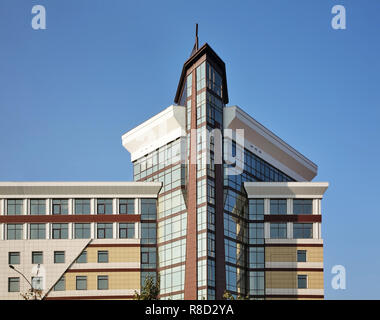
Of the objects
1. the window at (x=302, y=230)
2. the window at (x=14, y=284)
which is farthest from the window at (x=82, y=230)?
the window at (x=302, y=230)

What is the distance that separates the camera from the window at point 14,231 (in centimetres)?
6438

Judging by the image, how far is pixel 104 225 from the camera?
65.1 meters

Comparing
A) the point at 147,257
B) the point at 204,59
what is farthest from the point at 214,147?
the point at 147,257

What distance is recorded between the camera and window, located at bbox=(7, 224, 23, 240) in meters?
64.4

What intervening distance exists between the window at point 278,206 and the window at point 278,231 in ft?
4.81

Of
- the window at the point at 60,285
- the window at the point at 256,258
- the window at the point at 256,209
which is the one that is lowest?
the window at the point at 60,285

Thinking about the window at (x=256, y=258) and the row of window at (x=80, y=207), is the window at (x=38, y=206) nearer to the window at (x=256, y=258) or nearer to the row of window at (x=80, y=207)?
→ the row of window at (x=80, y=207)

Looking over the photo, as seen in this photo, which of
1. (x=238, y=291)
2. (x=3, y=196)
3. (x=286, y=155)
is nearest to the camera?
(x=238, y=291)

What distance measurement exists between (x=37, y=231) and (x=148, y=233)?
12088 millimetres

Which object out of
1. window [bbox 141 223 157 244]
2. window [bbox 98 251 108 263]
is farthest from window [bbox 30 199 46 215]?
window [bbox 141 223 157 244]

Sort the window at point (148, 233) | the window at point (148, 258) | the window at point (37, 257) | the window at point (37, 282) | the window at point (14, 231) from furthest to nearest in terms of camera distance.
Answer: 1. the window at point (148, 233)
2. the window at point (14, 231)
3. the window at point (148, 258)
4. the window at point (37, 257)
5. the window at point (37, 282)
